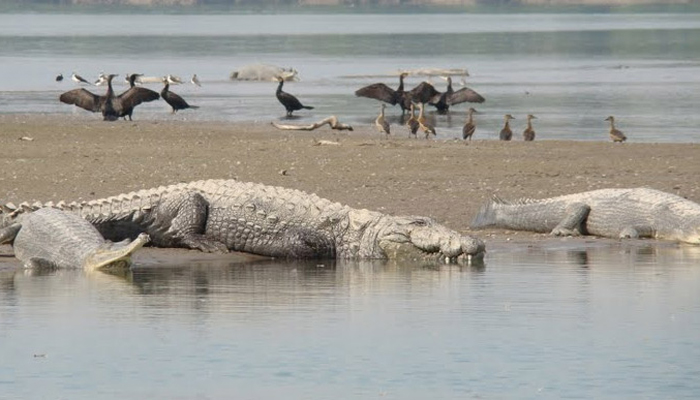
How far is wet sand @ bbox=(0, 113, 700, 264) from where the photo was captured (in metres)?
17.6

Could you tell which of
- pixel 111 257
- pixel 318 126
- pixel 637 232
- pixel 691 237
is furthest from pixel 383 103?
pixel 111 257

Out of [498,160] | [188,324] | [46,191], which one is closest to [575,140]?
[498,160]

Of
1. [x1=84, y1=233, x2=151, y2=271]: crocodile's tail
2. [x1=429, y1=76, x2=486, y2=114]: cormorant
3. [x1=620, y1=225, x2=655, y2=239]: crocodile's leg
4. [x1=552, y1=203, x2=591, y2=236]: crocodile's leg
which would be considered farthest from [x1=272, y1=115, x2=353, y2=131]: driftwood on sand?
[x1=84, y1=233, x2=151, y2=271]: crocodile's tail

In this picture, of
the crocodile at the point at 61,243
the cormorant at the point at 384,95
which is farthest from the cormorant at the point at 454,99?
the crocodile at the point at 61,243

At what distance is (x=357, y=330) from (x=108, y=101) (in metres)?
22.5

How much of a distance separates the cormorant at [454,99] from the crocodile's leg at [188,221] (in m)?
22.2

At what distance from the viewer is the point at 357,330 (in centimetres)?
1088

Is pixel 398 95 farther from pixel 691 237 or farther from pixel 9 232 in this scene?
pixel 9 232

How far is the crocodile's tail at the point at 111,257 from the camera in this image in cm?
1319

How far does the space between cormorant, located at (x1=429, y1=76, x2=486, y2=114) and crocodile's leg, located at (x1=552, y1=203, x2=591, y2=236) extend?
20.8m

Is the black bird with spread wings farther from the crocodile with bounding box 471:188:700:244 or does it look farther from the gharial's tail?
the crocodile with bounding box 471:188:700:244

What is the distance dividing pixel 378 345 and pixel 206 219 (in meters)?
4.42

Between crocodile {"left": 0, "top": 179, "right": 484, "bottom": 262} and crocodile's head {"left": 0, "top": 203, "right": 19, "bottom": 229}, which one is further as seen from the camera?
crocodile's head {"left": 0, "top": 203, "right": 19, "bottom": 229}

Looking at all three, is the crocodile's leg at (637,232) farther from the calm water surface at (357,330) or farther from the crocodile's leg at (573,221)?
the calm water surface at (357,330)
